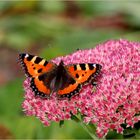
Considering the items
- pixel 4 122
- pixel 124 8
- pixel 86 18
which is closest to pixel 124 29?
→ pixel 124 8

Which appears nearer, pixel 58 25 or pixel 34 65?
pixel 34 65

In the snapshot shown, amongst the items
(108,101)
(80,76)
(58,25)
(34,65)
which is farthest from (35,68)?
(58,25)

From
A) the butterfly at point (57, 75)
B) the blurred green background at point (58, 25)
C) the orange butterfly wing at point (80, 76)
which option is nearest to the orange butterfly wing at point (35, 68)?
the butterfly at point (57, 75)

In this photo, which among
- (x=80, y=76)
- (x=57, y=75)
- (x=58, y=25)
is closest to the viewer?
(x=80, y=76)

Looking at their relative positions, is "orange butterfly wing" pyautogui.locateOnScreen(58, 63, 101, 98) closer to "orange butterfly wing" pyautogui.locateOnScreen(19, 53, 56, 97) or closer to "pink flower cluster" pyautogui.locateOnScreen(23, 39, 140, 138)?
"pink flower cluster" pyautogui.locateOnScreen(23, 39, 140, 138)

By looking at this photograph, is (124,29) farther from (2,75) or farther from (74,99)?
(74,99)

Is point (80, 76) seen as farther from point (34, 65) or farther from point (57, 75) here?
point (34, 65)

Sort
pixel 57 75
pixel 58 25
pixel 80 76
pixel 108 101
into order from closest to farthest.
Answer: pixel 108 101, pixel 80 76, pixel 57 75, pixel 58 25
